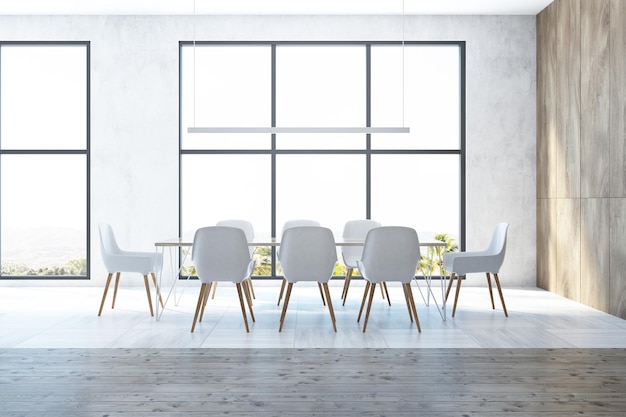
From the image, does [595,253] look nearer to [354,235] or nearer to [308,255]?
[354,235]

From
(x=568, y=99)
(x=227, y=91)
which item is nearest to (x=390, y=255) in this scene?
(x=568, y=99)

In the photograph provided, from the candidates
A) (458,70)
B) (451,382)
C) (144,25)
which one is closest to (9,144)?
(144,25)

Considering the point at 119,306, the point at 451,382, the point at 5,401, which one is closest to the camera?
the point at 5,401

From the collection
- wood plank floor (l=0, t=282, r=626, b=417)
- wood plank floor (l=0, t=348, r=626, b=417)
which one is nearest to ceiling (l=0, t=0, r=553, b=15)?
wood plank floor (l=0, t=282, r=626, b=417)

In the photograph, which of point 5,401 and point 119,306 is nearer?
point 5,401

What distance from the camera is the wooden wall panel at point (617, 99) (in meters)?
4.94

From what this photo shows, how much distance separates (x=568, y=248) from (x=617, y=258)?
3.35 feet

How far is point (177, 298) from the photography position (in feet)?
19.9

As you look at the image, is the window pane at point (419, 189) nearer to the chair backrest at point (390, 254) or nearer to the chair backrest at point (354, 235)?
the chair backrest at point (354, 235)

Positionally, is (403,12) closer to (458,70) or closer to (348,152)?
(458,70)

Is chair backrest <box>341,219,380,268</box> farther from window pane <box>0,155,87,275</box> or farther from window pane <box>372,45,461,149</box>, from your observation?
window pane <box>0,155,87,275</box>

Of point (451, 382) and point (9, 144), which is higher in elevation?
point (9, 144)

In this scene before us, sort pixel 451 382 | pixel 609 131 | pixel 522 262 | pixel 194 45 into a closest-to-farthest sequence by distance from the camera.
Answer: pixel 451 382 < pixel 609 131 < pixel 194 45 < pixel 522 262

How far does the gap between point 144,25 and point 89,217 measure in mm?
2398
